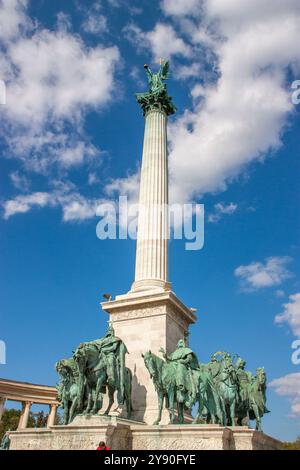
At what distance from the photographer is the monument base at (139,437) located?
17.2m

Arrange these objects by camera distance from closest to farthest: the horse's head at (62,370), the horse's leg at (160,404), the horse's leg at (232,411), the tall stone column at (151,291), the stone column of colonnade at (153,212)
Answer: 1. the horse's leg at (160,404)
2. the horse's leg at (232,411)
3. the horse's head at (62,370)
4. the tall stone column at (151,291)
5. the stone column of colonnade at (153,212)

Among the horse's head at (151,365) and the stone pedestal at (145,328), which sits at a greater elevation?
the stone pedestal at (145,328)

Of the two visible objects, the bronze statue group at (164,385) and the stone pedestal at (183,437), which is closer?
the stone pedestal at (183,437)

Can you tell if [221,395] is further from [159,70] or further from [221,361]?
[159,70]

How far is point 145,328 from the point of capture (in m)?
24.4

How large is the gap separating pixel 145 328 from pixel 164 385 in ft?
15.5

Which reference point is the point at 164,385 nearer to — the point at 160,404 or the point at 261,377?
the point at 160,404

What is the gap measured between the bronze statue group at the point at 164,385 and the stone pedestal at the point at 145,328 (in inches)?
48.1

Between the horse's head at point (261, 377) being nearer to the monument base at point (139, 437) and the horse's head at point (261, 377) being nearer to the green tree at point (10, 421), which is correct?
the monument base at point (139, 437)

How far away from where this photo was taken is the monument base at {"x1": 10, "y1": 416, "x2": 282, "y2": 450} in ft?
56.6

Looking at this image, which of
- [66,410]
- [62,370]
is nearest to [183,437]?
[66,410]

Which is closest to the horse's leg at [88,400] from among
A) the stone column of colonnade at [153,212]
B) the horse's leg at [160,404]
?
the horse's leg at [160,404]
